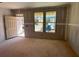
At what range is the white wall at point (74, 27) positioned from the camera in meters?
1.18

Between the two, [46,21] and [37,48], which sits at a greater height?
[46,21]

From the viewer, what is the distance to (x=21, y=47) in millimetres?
1261

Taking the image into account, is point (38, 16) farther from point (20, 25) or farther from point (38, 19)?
point (20, 25)

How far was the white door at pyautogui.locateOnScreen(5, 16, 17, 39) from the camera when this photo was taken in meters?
1.29

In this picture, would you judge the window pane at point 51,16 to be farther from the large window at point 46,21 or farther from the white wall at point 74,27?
the white wall at point 74,27

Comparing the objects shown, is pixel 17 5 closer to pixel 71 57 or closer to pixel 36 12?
pixel 36 12

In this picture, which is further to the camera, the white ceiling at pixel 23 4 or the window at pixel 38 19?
the window at pixel 38 19

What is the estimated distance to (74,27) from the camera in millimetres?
1194

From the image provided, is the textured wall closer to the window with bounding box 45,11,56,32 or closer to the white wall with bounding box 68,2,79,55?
the white wall with bounding box 68,2,79,55

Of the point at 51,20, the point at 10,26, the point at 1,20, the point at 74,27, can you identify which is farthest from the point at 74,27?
the point at 1,20

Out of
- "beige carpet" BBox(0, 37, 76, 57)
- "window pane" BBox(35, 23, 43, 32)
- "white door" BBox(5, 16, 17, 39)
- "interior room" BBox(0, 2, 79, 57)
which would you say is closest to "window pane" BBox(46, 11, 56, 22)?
"interior room" BBox(0, 2, 79, 57)

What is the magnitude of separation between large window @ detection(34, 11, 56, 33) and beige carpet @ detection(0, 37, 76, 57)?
0.62 ft

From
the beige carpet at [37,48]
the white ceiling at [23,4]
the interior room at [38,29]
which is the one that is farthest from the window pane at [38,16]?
the beige carpet at [37,48]

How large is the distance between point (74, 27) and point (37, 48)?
1.82 feet
